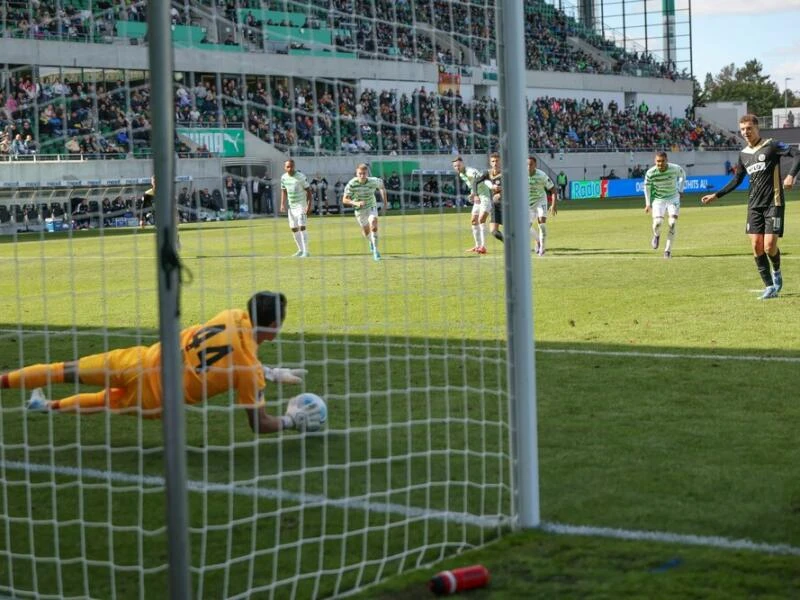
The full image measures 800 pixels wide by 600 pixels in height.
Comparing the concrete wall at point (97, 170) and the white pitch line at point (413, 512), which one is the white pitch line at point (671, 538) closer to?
the white pitch line at point (413, 512)

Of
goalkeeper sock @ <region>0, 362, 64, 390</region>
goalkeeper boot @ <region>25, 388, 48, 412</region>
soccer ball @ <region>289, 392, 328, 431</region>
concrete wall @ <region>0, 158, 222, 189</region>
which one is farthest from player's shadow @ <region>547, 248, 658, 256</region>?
concrete wall @ <region>0, 158, 222, 189</region>

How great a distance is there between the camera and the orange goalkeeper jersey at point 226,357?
6.79m

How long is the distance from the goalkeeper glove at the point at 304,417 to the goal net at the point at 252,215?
0.06 m

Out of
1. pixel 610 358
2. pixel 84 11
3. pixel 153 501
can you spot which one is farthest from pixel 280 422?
pixel 610 358

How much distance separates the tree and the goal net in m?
145

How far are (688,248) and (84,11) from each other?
18007mm

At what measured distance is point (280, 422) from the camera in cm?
713

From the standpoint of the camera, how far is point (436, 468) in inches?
259

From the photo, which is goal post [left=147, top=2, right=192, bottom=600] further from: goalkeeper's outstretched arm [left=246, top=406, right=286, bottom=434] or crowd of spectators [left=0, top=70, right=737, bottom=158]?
goalkeeper's outstretched arm [left=246, top=406, right=286, bottom=434]

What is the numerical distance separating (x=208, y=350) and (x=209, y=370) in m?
0.12

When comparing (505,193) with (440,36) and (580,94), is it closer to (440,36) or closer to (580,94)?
(440,36)

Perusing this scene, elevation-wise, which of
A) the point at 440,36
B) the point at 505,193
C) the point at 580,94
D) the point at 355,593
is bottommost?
the point at 355,593

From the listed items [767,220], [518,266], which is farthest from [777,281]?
[518,266]

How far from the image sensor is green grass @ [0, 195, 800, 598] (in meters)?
5.03
